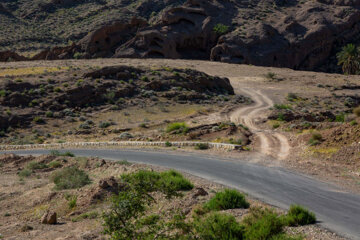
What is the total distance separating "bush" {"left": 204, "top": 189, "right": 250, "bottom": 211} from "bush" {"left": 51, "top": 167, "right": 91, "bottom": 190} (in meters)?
8.39

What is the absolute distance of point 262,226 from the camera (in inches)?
330

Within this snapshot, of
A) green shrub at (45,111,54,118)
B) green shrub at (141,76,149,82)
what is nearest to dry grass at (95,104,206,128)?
green shrub at (45,111,54,118)

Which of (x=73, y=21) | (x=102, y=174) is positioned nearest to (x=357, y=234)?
(x=102, y=174)

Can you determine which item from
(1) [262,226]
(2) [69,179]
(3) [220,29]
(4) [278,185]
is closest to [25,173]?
(2) [69,179]

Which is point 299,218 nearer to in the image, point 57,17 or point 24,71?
point 24,71

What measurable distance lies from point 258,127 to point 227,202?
23625 mm

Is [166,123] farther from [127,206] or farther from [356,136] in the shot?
[127,206]

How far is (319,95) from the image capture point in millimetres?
51562

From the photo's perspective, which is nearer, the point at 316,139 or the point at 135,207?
the point at 135,207

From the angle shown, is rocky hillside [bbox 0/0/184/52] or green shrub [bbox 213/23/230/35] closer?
green shrub [bbox 213/23/230/35]

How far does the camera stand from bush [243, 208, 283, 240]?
26.9 ft

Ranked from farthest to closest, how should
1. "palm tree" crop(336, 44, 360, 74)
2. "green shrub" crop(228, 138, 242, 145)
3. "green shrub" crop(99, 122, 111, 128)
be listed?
"palm tree" crop(336, 44, 360, 74) → "green shrub" crop(99, 122, 111, 128) → "green shrub" crop(228, 138, 242, 145)

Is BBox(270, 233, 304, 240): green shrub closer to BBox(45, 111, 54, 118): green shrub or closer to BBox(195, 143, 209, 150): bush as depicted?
BBox(195, 143, 209, 150): bush

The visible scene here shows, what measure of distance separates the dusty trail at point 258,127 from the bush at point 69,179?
10.5m
